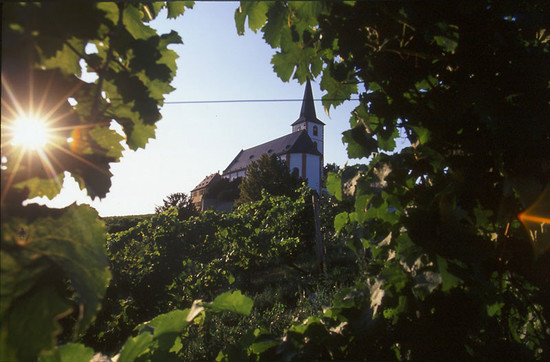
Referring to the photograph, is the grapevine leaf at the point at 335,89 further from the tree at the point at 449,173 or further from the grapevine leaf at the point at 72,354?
the grapevine leaf at the point at 72,354

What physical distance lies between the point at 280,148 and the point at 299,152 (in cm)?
500

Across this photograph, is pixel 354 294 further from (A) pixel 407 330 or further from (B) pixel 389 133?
(B) pixel 389 133

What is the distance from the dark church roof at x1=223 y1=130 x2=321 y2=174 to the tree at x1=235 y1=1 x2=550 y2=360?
47.3 metres

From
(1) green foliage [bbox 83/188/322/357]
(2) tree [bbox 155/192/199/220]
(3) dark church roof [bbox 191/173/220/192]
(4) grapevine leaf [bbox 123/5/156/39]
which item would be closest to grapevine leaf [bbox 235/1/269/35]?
(4) grapevine leaf [bbox 123/5/156/39]

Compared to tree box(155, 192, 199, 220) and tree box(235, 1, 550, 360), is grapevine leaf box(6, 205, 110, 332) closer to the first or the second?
tree box(235, 1, 550, 360)

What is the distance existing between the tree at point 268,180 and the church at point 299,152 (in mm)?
12119

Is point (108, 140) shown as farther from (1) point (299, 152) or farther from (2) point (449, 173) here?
(1) point (299, 152)

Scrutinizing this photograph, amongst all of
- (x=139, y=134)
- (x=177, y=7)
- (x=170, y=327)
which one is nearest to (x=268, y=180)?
(x=177, y=7)

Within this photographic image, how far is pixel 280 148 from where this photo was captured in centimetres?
5997

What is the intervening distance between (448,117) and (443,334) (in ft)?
2.73

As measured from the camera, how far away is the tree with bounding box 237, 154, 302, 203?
3147cm

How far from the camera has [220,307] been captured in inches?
52.9

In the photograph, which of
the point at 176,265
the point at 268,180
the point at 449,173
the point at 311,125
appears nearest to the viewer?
the point at 449,173

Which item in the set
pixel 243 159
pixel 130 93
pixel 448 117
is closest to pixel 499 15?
pixel 448 117
